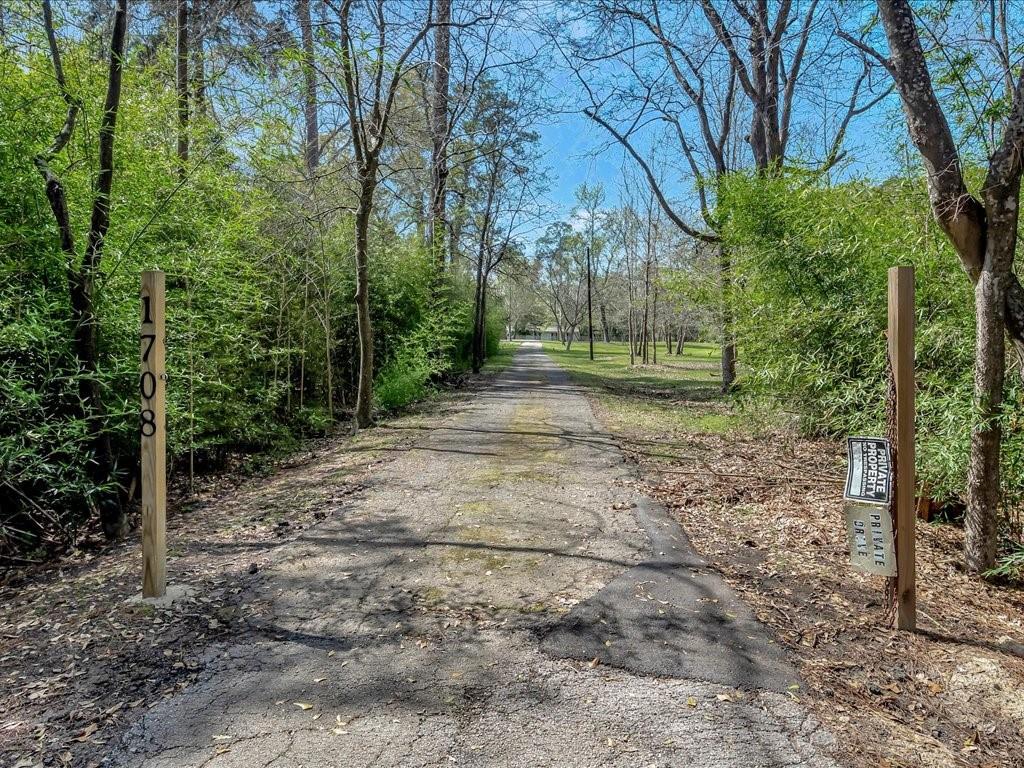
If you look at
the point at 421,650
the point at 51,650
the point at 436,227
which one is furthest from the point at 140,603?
the point at 436,227

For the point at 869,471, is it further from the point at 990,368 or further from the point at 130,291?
the point at 130,291

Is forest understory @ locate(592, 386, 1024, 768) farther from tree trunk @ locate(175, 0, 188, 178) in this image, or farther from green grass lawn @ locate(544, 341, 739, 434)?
tree trunk @ locate(175, 0, 188, 178)

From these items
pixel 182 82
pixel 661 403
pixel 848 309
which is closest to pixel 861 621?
pixel 848 309

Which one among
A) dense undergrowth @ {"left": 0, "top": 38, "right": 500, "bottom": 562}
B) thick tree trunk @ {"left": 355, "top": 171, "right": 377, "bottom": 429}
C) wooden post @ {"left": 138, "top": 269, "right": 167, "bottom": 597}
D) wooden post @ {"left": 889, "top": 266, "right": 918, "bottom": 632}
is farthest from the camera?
thick tree trunk @ {"left": 355, "top": 171, "right": 377, "bottom": 429}

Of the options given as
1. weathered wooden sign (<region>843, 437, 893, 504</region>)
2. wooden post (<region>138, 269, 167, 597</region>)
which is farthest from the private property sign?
wooden post (<region>138, 269, 167, 597</region>)

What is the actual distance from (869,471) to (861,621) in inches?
30.4

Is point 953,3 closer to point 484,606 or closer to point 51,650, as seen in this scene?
point 484,606

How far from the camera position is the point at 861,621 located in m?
2.76

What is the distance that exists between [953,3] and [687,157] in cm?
895

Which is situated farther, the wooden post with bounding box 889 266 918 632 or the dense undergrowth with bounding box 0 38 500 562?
the dense undergrowth with bounding box 0 38 500 562

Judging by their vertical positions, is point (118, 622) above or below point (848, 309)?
below

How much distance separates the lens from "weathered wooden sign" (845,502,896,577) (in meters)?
2.58

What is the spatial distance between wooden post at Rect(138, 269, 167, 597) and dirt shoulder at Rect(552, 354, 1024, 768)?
3000 millimetres

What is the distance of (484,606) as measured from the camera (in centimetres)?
285
